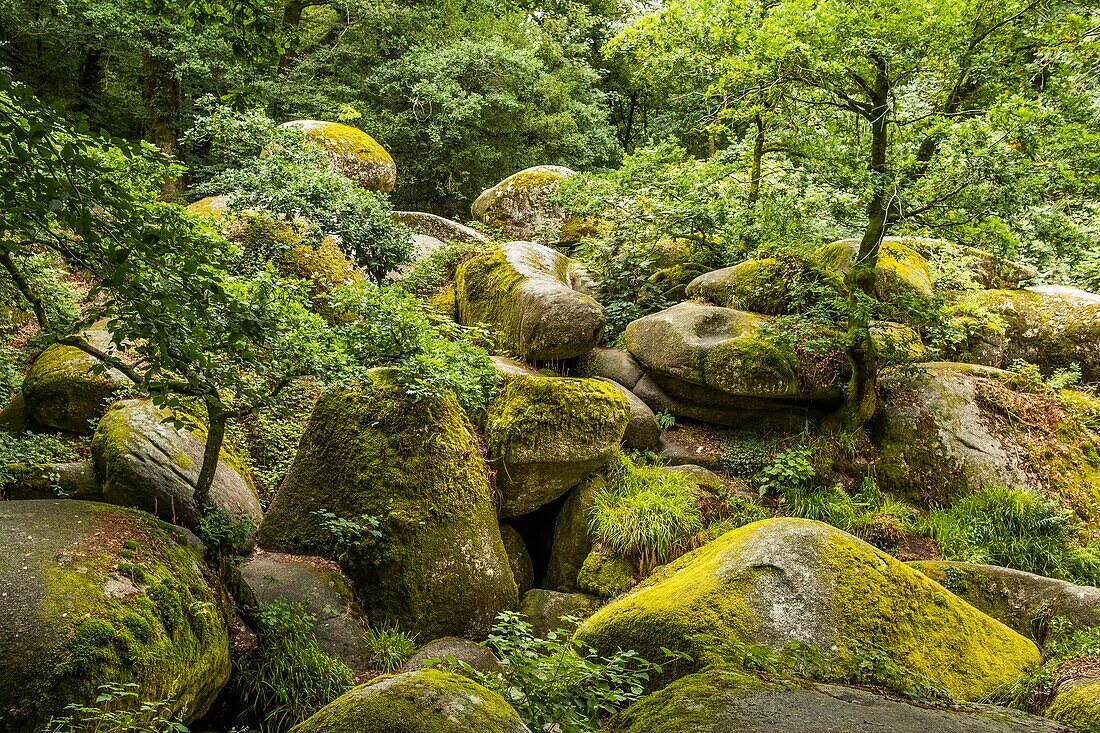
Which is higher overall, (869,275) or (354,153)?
(354,153)

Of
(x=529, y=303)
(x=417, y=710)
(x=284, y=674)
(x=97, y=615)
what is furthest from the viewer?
(x=529, y=303)

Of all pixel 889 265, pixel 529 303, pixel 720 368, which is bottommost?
pixel 720 368

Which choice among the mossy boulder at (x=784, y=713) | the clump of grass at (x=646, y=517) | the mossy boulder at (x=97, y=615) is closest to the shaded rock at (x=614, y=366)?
the clump of grass at (x=646, y=517)

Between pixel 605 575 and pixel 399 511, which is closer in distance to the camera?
pixel 399 511

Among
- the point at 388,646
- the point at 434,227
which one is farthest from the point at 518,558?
the point at 434,227

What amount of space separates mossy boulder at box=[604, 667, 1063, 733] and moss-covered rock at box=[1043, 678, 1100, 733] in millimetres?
634

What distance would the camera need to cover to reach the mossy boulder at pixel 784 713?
194 centimetres

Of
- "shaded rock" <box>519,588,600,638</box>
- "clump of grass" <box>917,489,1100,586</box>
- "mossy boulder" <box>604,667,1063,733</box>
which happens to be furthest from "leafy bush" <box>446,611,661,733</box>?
"clump of grass" <box>917,489,1100,586</box>

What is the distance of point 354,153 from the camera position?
12.7m

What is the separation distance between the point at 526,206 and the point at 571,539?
28.2ft

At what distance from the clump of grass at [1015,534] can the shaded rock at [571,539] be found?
3.56 m

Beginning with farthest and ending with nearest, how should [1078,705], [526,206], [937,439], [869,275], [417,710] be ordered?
[526,206], [937,439], [869,275], [1078,705], [417,710]

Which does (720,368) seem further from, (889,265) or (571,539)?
(889,265)

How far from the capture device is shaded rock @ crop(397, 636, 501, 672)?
16.8 feet
